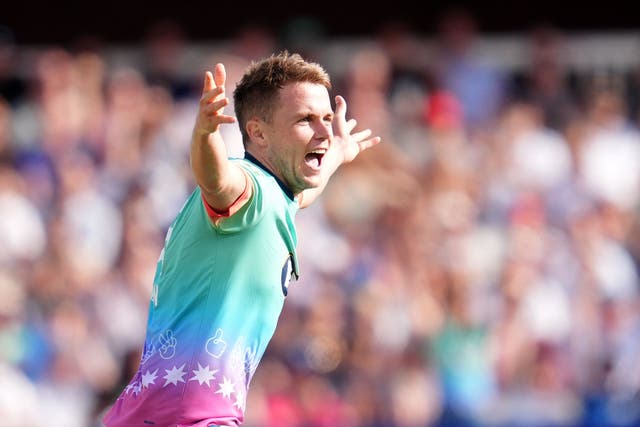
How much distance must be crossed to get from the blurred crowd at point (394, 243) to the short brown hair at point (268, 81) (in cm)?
451

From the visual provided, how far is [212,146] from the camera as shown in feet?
15.2

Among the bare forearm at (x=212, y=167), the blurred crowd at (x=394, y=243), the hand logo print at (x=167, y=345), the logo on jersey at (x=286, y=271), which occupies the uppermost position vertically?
the bare forearm at (x=212, y=167)

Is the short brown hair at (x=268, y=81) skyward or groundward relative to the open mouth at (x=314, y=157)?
skyward

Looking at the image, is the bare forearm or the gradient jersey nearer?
the bare forearm

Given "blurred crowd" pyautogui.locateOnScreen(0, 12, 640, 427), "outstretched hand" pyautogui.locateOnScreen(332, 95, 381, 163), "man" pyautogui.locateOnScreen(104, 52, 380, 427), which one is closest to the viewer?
"man" pyautogui.locateOnScreen(104, 52, 380, 427)

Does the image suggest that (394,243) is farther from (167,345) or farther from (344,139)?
(167,345)

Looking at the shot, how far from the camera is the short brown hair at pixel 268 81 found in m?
5.28

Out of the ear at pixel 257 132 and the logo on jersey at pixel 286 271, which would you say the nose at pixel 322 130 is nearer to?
the ear at pixel 257 132

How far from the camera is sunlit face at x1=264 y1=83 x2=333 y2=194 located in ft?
17.2

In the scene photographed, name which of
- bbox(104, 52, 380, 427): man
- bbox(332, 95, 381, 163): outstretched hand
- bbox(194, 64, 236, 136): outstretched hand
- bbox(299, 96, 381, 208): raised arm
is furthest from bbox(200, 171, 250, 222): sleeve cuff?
bbox(332, 95, 381, 163): outstretched hand

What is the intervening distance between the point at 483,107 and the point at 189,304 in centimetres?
742

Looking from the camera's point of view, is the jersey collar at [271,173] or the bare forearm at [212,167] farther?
the jersey collar at [271,173]

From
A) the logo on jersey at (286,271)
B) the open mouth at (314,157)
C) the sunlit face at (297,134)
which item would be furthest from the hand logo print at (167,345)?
the open mouth at (314,157)

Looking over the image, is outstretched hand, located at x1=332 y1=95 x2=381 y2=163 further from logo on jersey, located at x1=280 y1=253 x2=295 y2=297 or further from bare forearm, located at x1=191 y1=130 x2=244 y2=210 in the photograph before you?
bare forearm, located at x1=191 y1=130 x2=244 y2=210
